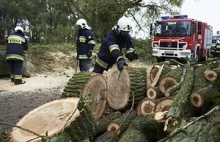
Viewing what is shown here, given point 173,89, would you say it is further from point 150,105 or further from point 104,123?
point 104,123

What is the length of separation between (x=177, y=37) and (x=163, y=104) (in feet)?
40.7

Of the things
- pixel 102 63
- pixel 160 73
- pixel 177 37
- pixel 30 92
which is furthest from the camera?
pixel 177 37

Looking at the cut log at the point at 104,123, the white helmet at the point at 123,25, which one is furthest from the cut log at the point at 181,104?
the white helmet at the point at 123,25

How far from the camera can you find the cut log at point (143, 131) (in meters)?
3.79

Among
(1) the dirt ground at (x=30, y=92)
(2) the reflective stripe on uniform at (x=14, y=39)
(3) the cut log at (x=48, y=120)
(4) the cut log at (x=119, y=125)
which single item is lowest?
(1) the dirt ground at (x=30, y=92)

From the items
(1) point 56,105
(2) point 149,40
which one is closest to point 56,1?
(2) point 149,40

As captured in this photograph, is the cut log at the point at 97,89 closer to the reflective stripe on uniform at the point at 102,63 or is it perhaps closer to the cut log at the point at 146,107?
the cut log at the point at 146,107

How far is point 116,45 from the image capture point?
20.1 ft

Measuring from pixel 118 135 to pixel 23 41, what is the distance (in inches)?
258

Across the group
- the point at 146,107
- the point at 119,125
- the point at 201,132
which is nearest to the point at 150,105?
the point at 146,107

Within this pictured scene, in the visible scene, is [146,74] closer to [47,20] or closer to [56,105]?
[56,105]

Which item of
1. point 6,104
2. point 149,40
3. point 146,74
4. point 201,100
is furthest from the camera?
point 149,40

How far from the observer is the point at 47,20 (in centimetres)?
3494

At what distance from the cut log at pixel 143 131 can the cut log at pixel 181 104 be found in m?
0.20
